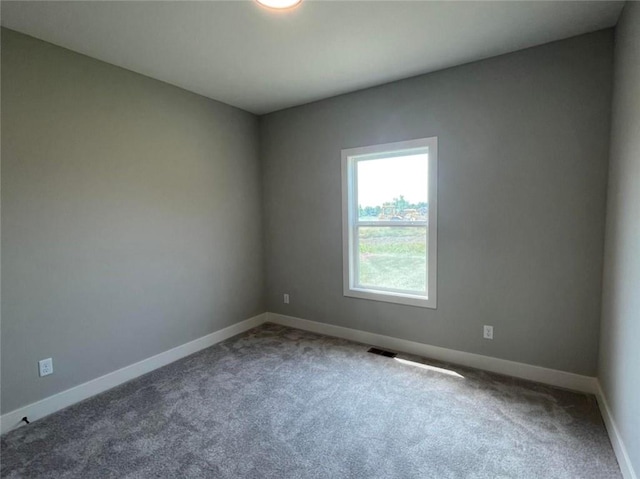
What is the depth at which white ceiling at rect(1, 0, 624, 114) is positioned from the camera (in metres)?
1.93

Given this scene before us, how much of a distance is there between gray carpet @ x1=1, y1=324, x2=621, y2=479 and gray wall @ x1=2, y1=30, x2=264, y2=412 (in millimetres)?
463

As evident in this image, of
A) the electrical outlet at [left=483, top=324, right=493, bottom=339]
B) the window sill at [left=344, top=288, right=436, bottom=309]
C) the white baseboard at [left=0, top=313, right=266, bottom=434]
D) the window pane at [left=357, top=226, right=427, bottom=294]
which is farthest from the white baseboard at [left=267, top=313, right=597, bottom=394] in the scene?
the white baseboard at [left=0, top=313, right=266, bottom=434]

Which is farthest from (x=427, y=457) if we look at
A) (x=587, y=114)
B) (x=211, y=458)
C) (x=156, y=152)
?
(x=156, y=152)

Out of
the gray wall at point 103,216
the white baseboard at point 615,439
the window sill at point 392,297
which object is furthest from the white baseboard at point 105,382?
the white baseboard at point 615,439

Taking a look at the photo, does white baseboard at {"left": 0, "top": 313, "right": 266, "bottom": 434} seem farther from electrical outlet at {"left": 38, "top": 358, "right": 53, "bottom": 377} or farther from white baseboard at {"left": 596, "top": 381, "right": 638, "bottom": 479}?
white baseboard at {"left": 596, "top": 381, "right": 638, "bottom": 479}

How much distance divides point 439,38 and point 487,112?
2.36 feet

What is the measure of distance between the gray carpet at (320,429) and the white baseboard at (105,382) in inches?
2.8

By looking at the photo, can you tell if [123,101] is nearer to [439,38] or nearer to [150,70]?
[150,70]

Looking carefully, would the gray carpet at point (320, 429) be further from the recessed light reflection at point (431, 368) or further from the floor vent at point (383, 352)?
the floor vent at point (383, 352)

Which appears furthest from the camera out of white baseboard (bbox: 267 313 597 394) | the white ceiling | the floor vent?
the floor vent

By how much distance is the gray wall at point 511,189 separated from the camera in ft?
7.60

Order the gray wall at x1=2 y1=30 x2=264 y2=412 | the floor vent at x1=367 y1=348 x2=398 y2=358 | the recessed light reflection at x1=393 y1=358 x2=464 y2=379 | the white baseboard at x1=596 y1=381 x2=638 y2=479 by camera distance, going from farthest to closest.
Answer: the floor vent at x1=367 y1=348 x2=398 y2=358, the recessed light reflection at x1=393 y1=358 x2=464 y2=379, the gray wall at x1=2 y1=30 x2=264 y2=412, the white baseboard at x1=596 y1=381 x2=638 y2=479

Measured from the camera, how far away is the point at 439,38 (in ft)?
7.49

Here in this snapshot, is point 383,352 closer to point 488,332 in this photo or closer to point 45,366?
point 488,332
